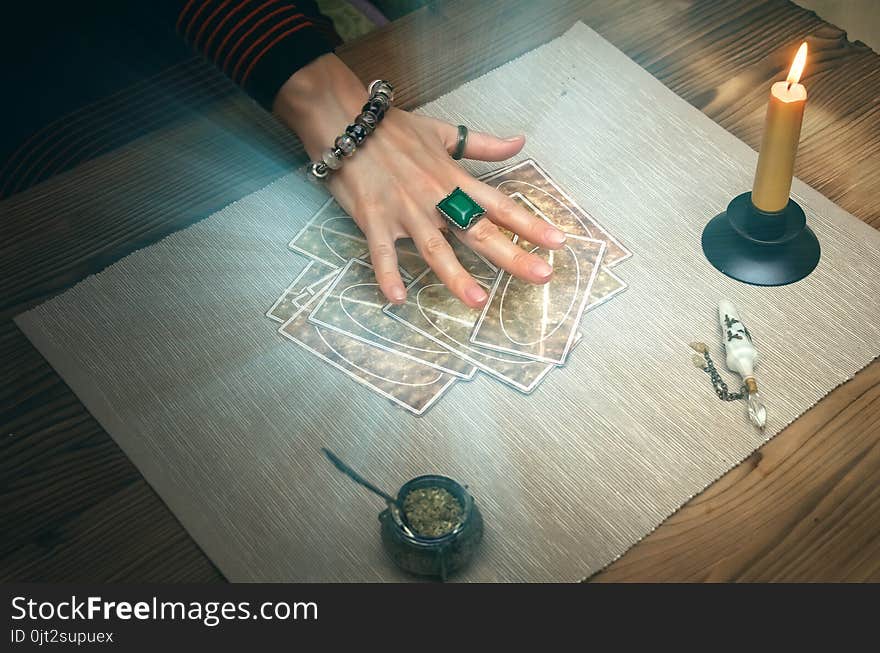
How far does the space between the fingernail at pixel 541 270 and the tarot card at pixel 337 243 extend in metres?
0.15

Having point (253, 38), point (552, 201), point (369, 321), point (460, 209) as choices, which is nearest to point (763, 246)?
point (552, 201)

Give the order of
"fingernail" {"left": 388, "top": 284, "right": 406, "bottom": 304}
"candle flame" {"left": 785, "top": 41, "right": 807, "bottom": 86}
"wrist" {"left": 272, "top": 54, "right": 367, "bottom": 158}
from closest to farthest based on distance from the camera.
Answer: "candle flame" {"left": 785, "top": 41, "right": 807, "bottom": 86} < "fingernail" {"left": 388, "top": 284, "right": 406, "bottom": 304} < "wrist" {"left": 272, "top": 54, "right": 367, "bottom": 158}

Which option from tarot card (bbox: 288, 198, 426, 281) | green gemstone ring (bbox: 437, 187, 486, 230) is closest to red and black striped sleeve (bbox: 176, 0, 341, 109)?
tarot card (bbox: 288, 198, 426, 281)

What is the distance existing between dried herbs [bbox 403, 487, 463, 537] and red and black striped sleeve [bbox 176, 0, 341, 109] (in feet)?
1.95

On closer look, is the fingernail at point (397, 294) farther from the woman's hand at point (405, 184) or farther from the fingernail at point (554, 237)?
the fingernail at point (554, 237)

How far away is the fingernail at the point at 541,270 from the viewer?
1.10 m

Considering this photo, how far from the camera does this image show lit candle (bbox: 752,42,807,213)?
998 mm

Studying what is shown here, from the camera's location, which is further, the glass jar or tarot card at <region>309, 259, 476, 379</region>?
tarot card at <region>309, 259, 476, 379</region>

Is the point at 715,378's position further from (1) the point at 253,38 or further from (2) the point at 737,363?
(1) the point at 253,38

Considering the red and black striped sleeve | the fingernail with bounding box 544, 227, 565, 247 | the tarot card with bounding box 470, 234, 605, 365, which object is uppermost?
the red and black striped sleeve

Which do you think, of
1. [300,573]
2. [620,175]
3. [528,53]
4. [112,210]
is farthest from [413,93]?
[300,573]

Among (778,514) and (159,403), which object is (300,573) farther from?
(778,514)

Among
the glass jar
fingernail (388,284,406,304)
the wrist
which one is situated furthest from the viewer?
the wrist

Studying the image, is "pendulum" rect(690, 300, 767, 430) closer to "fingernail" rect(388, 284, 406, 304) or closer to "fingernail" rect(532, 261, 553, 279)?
"fingernail" rect(532, 261, 553, 279)
